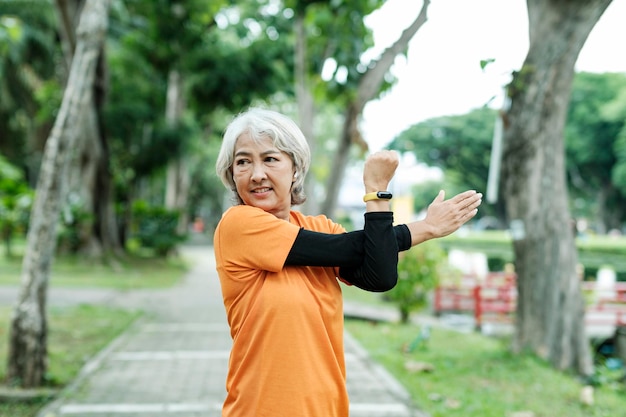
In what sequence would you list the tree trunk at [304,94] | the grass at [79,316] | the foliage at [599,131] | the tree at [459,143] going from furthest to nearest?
1. the tree at [459,143]
2. the foliage at [599,131]
3. the tree trunk at [304,94]
4. the grass at [79,316]

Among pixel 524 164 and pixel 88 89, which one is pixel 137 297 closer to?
pixel 88 89

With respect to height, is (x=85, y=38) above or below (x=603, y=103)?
below

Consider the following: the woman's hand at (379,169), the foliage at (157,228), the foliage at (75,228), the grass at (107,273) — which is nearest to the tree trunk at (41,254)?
the woman's hand at (379,169)

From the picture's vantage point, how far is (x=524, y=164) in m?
7.00

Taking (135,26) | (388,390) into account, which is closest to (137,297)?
(388,390)

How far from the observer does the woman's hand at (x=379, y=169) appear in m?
2.04

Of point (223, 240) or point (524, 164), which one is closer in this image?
point (223, 240)

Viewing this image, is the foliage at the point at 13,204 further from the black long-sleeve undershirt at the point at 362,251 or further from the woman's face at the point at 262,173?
the black long-sleeve undershirt at the point at 362,251

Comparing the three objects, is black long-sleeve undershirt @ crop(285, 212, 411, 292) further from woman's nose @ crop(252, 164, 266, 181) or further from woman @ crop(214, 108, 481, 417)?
woman's nose @ crop(252, 164, 266, 181)

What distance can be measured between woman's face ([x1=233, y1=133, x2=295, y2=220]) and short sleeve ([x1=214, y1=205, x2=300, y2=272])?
2.4 inches

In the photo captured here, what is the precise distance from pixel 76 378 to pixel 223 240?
4.78m

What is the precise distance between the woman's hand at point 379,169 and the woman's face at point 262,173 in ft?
0.89

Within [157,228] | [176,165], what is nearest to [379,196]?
[157,228]

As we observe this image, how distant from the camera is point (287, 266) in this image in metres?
2.06
